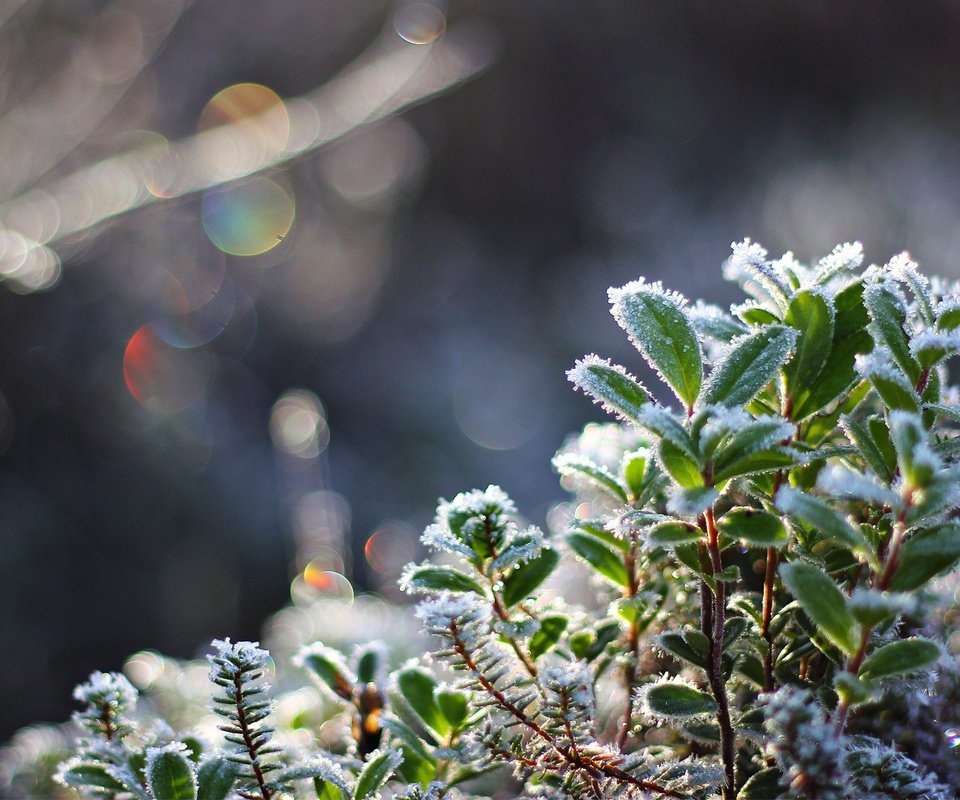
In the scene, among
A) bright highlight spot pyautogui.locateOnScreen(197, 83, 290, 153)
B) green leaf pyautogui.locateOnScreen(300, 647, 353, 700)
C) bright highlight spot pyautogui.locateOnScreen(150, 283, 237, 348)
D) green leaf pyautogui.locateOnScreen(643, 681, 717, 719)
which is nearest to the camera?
green leaf pyautogui.locateOnScreen(643, 681, 717, 719)

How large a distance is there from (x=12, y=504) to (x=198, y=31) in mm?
3495

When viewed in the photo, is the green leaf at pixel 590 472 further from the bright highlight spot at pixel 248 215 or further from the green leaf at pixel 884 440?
the bright highlight spot at pixel 248 215

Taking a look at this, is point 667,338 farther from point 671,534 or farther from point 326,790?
point 326,790

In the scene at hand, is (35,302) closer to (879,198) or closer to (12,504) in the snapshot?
(12,504)

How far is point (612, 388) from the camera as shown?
1.30ft

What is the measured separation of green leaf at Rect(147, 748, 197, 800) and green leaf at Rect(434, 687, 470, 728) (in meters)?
0.14

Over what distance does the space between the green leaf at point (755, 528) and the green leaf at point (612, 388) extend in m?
0.06

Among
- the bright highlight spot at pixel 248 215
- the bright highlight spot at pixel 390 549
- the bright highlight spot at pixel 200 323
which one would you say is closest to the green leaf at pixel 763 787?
the bright highlight spot at pixel 390 549

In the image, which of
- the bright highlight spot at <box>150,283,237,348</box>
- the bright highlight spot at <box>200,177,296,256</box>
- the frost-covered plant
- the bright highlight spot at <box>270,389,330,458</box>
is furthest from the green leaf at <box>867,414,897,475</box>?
the bright highlight spot at <box>200,177,296,256</box>

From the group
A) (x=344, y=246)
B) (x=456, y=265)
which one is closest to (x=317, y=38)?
(x=344, y=246)

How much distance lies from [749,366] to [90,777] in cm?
41

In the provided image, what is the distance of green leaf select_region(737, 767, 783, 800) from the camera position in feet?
1.38

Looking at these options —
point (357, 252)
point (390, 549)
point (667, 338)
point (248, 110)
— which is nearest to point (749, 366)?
point (667, 338)

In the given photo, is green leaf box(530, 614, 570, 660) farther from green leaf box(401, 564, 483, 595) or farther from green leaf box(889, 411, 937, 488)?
green leaf box(889, 411, 937, 488)
